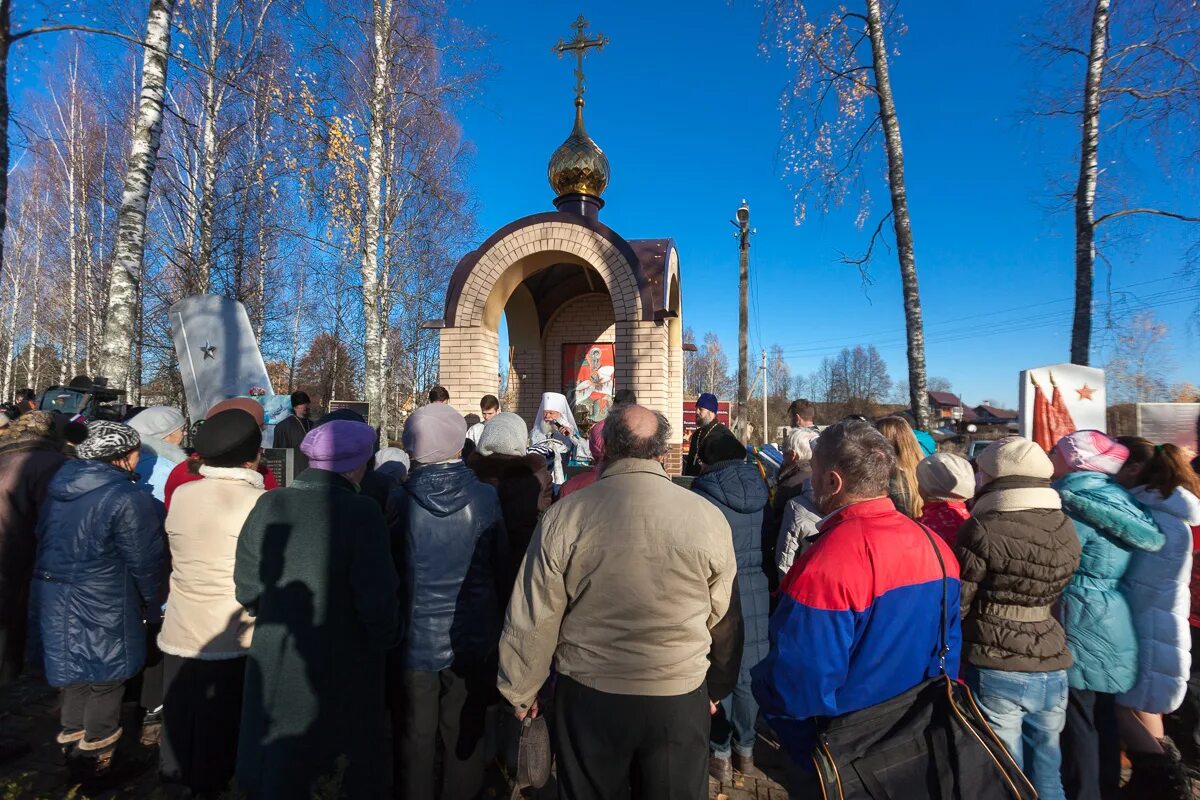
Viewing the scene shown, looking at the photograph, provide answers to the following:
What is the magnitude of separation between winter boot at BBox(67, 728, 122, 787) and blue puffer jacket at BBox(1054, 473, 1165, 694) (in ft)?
15.6

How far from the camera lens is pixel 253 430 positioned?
262cm

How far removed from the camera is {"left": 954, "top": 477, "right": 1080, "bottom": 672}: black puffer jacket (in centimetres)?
236

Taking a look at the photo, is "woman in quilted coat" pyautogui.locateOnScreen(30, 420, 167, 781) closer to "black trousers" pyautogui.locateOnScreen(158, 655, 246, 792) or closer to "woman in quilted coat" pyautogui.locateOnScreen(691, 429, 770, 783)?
"black trousers" pyautogui.locateOnScreen(158, 655, 246, 792)

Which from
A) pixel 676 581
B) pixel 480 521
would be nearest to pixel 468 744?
pixel 480 521

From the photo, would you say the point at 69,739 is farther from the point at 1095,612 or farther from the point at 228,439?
the point at 1095,612

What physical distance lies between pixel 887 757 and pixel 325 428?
2.24 metres

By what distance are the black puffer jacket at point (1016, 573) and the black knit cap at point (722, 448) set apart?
3.60ft

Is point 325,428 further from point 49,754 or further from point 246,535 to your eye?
point 49,754

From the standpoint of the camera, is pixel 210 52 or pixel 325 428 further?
pixel 210 52

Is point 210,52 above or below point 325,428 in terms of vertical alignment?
above

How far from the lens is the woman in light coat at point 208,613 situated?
254 cm

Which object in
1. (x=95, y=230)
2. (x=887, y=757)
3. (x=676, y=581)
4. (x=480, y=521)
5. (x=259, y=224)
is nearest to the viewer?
(x=887, y=757)

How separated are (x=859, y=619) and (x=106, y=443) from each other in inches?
136

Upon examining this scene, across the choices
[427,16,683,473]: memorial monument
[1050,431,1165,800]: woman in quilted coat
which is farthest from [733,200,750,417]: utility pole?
[1050,431,1165,800]: woman in quilted coat
